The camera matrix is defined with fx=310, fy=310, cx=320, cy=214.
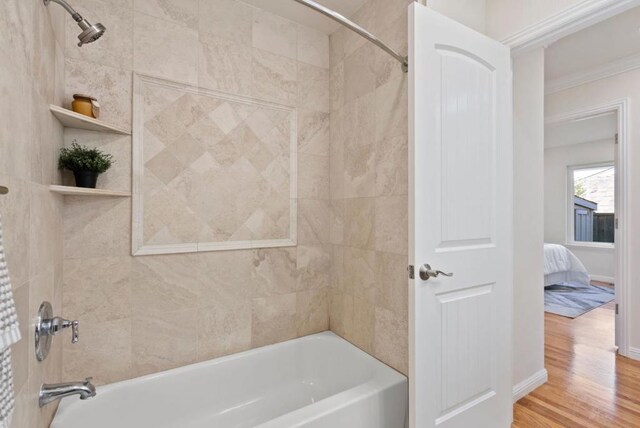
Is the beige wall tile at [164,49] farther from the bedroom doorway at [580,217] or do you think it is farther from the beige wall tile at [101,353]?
the bedroom doorway at [580,217]

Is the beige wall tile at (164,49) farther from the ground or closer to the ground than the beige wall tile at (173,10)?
closer to the ground

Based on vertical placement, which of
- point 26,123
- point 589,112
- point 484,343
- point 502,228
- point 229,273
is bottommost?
point 484,343

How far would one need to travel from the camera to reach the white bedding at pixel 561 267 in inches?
177

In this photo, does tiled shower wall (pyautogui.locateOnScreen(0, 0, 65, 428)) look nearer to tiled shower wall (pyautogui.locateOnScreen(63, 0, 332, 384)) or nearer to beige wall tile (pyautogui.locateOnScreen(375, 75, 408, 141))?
tiled shower wall (pyautogui.locateOnScreen(63, 0, 332, 384))

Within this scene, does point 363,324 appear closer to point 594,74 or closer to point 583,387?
point 583,387

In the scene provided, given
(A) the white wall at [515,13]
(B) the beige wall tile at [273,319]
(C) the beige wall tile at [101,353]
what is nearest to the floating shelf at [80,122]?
(C) the beige wall tile at [101,353]

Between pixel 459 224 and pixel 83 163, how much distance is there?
5.55 feet

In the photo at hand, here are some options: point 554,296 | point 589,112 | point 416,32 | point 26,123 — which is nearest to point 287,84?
point 416,32

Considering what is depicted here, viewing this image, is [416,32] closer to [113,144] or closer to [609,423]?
[113,144]

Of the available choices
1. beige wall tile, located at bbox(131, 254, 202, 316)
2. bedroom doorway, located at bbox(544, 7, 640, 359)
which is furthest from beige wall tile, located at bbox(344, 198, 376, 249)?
bedroom doorway, located at bbox(544, 7, 640, 359)

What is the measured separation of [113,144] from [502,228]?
6.60 feet

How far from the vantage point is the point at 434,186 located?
4.36 feet

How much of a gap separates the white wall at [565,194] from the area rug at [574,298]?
61 cm

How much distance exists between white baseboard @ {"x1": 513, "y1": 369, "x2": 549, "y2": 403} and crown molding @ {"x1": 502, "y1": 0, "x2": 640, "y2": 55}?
6.70 ft
